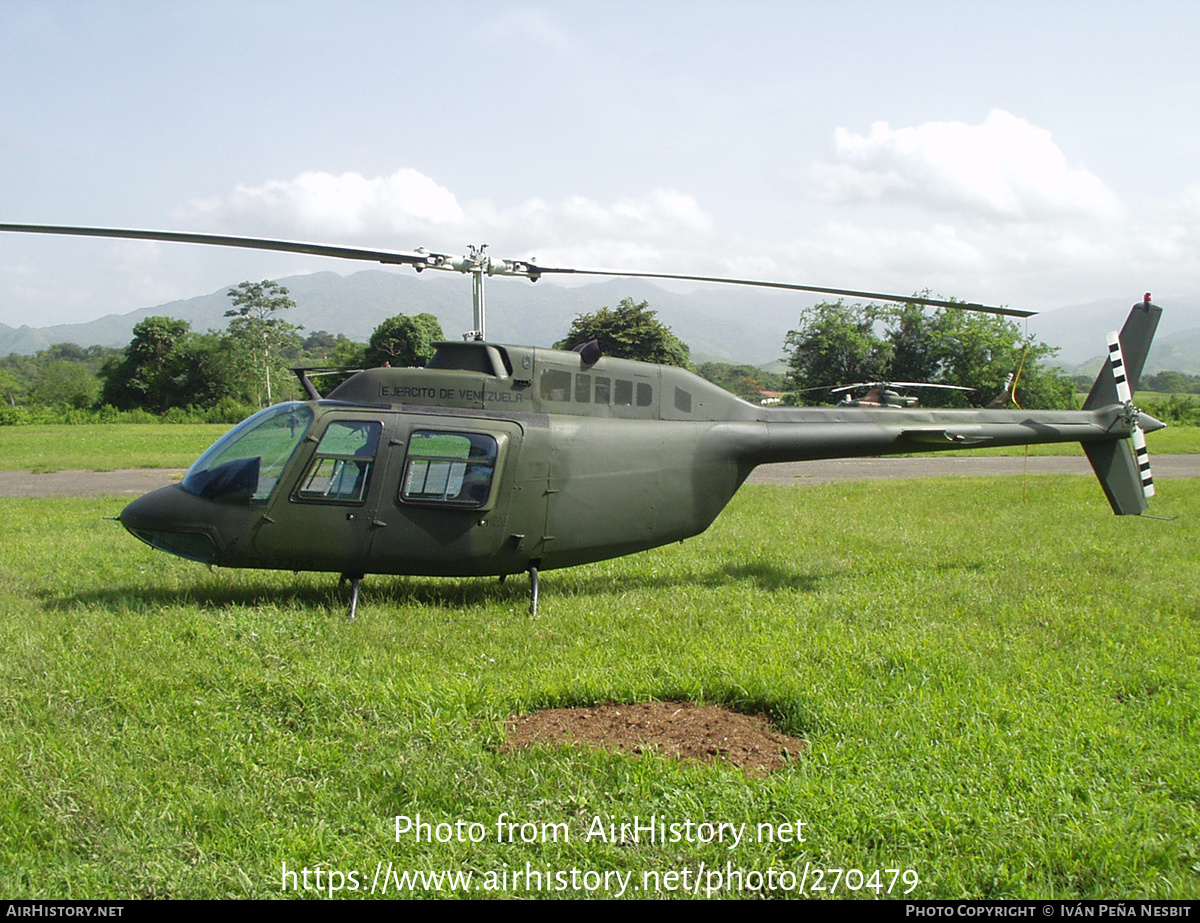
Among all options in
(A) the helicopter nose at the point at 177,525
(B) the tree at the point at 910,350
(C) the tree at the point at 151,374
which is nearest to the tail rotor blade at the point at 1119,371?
(A) the helicopter nose at the point at 177,525

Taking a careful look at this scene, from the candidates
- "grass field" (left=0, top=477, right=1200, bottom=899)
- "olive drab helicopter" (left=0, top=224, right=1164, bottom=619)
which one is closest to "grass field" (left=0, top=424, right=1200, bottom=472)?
"grass field" (left=0, top=477, right=1200, bottom=899)

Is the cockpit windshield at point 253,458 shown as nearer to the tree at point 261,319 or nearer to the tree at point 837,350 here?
the tree at point 837,350

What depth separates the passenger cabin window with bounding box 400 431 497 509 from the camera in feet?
24.4

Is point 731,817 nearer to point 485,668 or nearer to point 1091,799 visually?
point 1091,799

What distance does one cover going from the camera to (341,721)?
5.21 metres

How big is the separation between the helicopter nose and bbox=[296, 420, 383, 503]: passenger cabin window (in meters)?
0.89

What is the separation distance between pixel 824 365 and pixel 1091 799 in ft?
110

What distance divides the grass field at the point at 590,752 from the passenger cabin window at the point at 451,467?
Result: 1135 millimetres

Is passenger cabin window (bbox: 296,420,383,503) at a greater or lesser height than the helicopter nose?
greater

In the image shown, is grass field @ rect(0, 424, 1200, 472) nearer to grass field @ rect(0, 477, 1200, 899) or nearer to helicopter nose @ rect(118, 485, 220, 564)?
grass field @ rect(0, 477, 1200, 899)

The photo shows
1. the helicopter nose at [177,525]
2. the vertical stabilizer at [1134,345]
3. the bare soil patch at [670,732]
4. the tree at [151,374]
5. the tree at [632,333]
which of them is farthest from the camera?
the tree at [151,374]

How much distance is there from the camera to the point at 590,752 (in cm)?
480

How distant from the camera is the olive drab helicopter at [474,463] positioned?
7.30 m

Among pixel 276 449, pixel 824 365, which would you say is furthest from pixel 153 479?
pixel 824 365
